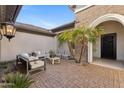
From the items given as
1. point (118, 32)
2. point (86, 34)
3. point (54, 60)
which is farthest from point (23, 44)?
point (118, 32)

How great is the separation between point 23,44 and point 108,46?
7.51 meters

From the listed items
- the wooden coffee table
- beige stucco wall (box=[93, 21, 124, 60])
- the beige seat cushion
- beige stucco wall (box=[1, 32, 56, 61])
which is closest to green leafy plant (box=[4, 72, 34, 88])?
the beige seat cushion

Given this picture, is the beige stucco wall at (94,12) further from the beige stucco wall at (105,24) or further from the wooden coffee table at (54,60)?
the wooden coffee table at (54,60)

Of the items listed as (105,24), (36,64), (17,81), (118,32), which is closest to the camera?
(17,81)

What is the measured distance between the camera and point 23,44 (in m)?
11.6

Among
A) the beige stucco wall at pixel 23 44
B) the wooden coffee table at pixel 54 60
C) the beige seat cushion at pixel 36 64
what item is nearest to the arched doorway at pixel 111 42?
the wooden coffee table at pixel 54 60

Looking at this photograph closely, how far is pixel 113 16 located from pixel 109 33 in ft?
12.6

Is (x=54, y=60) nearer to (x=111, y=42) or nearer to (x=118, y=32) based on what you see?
(x=111, y=42)

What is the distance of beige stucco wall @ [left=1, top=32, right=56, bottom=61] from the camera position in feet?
33.5

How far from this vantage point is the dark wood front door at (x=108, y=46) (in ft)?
36.7

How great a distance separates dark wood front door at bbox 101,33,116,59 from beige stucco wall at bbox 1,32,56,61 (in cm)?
544
